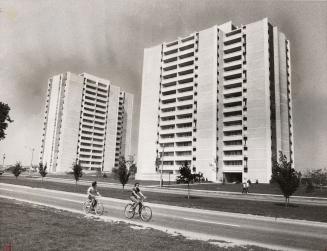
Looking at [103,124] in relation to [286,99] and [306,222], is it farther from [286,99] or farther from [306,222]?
[306,222]

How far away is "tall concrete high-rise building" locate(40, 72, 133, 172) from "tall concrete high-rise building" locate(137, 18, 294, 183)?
1947 inches

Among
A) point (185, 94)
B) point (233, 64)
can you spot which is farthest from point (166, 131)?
point (233, 64)

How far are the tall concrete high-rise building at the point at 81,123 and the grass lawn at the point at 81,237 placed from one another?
131680 millimetres

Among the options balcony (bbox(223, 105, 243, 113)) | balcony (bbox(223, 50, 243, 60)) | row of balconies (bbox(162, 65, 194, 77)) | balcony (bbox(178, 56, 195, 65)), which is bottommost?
balcony (bbox(223, 105, 243, 113))

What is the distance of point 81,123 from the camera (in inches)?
6033

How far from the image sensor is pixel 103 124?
165m

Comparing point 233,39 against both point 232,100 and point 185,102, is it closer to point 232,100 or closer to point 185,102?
point 232,100

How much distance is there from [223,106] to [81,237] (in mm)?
86991

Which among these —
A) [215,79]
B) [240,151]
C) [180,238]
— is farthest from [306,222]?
[215,79]

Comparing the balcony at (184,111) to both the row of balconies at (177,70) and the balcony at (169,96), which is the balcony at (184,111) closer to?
the balcony at (169,96)

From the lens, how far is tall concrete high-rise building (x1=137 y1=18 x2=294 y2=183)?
86.0 meters

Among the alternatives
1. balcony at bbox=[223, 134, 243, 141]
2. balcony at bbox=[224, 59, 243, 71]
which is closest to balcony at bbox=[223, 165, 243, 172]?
balcony at bbox=[223, 134, 243, 141]

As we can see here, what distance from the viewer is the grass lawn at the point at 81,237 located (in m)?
8.53

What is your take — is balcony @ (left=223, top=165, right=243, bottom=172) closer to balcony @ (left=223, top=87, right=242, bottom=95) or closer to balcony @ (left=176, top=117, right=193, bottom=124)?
balcony @ (left=176, top=117, right=193, bottom=124)
